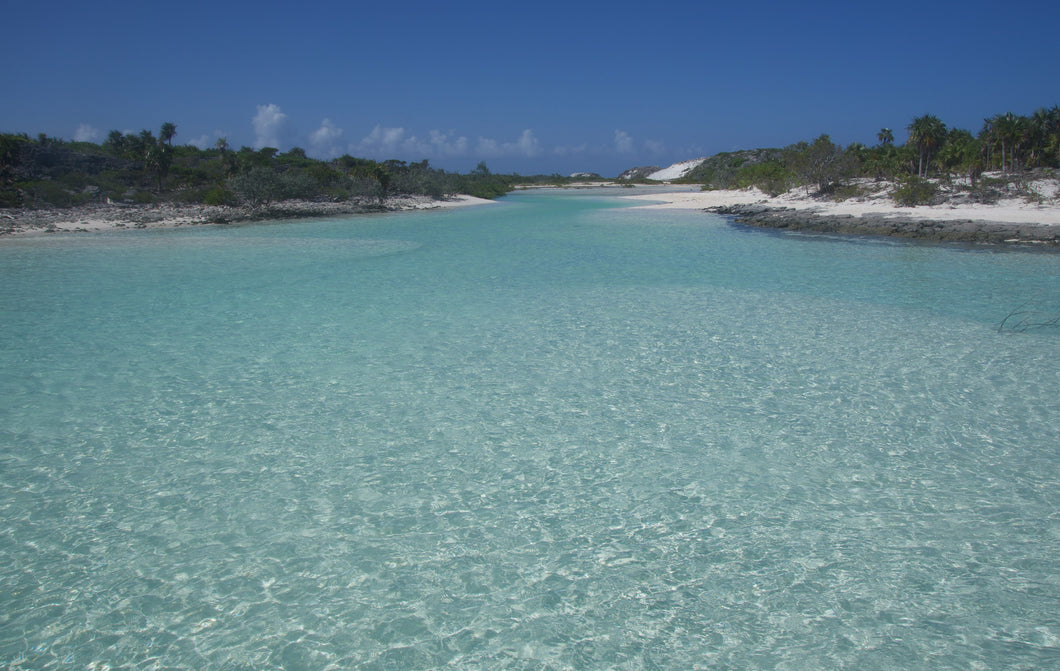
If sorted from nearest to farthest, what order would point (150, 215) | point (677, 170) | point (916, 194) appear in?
point (916, 194) → point (150, 215) → point (677, 170)

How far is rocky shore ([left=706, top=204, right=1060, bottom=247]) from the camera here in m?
19.0

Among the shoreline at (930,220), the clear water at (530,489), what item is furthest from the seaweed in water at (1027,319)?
the shoreline at (930,220)

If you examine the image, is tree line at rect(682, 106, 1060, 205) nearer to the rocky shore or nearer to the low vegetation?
the low vegetation

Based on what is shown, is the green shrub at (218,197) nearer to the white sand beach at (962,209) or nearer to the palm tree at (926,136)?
the white sand beach at (962,209)

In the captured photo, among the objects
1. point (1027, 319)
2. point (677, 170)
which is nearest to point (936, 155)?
point (1027, 319)

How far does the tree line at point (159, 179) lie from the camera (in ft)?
101

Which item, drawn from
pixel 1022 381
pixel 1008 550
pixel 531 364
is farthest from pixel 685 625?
pixel 1022 381

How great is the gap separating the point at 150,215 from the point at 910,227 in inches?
1215

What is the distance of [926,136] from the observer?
4184 cm

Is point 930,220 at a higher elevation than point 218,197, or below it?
below

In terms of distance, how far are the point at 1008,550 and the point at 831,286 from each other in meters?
10.0

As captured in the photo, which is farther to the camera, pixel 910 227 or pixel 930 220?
pixel 930 220

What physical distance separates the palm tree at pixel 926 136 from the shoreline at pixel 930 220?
50.0 feet

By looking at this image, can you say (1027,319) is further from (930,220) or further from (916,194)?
(916,194)
